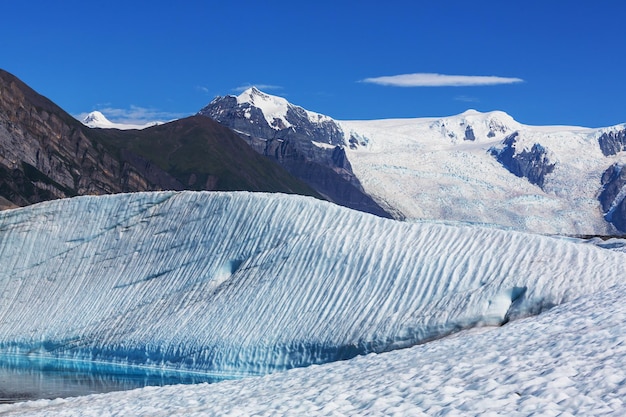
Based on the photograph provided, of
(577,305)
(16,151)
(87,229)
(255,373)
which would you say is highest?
(16,151)

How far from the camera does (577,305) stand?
22.9m

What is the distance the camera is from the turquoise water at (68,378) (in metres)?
26.3

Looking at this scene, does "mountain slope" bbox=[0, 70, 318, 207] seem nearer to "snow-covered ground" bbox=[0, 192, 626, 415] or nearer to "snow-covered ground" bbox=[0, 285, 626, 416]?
"snow-covered ground" bbox=[0, 192, 626, 415]

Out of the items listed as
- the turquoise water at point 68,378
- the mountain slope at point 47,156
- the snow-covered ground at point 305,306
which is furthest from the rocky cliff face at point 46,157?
the turquoise water at point 68,378

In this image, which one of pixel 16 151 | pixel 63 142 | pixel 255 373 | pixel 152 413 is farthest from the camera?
pixel 63 142

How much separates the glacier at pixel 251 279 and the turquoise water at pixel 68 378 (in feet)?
2.70

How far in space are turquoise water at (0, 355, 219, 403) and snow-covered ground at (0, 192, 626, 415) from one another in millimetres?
886

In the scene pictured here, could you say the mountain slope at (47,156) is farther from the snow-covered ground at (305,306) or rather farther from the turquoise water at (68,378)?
the turquoise water at (68,378)

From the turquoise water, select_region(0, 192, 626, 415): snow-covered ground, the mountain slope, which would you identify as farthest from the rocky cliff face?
the turquoise water

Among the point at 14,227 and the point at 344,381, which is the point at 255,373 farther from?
the point at 14,227

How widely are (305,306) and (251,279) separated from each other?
3278mm

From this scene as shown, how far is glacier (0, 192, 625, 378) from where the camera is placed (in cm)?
→ 2847

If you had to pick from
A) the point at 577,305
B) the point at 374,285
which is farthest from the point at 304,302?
the point at 577,305

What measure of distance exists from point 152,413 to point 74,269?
2364cm
